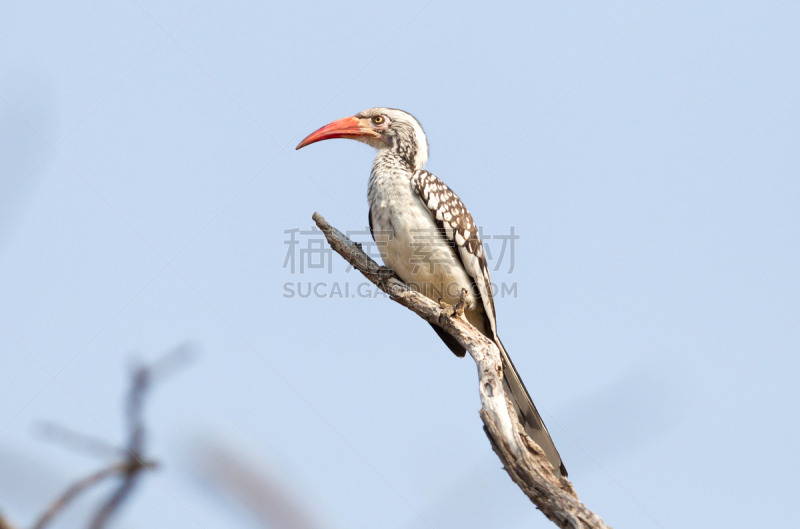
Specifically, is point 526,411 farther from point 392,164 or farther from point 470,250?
point 392,164

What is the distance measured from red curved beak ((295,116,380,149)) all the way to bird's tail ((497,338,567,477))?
8.00 ft

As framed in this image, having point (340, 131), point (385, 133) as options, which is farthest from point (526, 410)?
point (340, 131)

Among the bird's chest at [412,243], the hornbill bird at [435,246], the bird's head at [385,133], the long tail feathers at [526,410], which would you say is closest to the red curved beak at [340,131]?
the bird's head at [385,133]

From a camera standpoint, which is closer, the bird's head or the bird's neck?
the bird's neck

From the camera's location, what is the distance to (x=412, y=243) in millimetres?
5078

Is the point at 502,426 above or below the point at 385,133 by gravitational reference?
below

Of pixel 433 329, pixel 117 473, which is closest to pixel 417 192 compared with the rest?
pixel 433 329

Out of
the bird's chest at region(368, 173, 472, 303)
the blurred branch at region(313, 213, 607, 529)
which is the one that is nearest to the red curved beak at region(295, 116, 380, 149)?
the bird's chest at region(368, 173, 472, 303)

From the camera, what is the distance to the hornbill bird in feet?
16.7

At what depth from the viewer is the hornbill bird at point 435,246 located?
16.7 ft

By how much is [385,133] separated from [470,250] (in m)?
1.52

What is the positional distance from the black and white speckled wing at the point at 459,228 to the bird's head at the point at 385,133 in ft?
1.74

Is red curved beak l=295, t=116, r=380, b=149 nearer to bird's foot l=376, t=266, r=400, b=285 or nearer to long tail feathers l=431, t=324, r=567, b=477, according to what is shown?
bird's foot l=376, t=266, r=400, b=285

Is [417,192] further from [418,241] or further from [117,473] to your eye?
[117,473]
